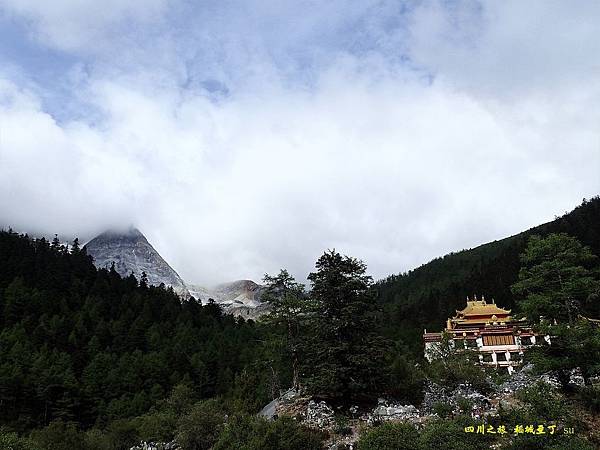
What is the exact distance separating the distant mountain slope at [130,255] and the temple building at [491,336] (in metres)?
103

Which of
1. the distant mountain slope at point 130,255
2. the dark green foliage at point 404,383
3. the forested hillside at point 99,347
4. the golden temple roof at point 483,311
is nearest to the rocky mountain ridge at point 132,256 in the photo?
the distant mountain slope at point 130,255

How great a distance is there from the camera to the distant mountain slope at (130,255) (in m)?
136

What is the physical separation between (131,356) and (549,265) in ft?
146

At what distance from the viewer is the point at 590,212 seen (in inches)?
3398

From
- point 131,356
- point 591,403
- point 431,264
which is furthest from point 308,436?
point 431,264

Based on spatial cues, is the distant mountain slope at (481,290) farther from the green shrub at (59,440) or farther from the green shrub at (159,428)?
the green shrub at (59,440)

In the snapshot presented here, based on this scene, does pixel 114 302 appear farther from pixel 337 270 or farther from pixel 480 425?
pixel 480 425

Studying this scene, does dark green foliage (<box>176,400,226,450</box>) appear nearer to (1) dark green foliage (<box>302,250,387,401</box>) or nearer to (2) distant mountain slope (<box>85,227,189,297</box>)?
(1) dark green foliage (<box>302,250,387,401</box>)

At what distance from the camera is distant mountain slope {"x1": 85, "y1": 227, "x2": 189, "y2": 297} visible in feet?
447

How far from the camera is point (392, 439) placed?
14219 millimetres

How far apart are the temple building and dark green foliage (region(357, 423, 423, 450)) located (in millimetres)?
29827

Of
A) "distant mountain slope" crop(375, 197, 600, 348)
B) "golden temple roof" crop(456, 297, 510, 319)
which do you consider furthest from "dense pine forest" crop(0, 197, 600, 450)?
"golden temple roof" crop(456, 297, 510, 319)

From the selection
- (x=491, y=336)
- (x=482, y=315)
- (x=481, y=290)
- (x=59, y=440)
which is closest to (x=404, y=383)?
(x=59, y=440)

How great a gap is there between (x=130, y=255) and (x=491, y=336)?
380ft
